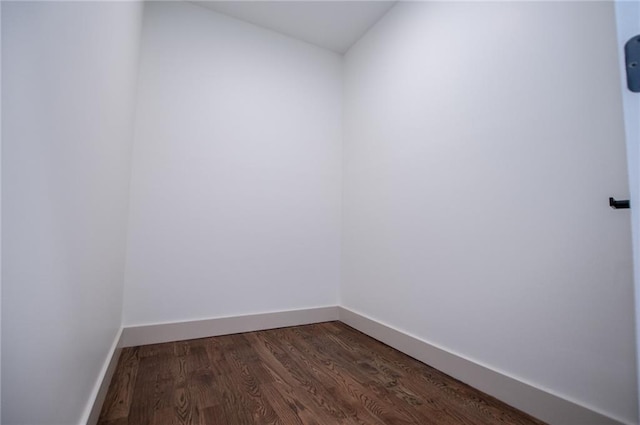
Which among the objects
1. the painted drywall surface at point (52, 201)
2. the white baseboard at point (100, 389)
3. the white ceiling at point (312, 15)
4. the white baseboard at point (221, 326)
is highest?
the white ceiling at point (312, 15)

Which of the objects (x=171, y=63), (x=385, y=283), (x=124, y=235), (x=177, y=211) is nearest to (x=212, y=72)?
(x=171, y=63)

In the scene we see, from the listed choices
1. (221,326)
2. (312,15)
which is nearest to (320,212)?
(221,326)

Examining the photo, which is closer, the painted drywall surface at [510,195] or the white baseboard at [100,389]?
the white baseboard at [100,389]

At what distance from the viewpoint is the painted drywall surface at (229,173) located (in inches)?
84.1

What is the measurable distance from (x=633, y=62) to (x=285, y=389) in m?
1.67

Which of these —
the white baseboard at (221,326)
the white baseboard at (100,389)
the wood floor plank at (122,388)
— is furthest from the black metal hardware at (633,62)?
the white baseboard at (221,326)

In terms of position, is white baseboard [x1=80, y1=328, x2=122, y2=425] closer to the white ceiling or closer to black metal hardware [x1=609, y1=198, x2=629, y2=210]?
black metal hardware [x1=609, y1=198, x2=629, y2=210]

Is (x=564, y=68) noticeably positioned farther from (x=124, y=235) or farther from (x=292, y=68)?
(x=124, y=235)

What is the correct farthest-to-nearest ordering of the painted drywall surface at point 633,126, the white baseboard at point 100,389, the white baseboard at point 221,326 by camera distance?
the white baseboard at point 221,326 < the white baseboard at point 100,389 < the painted drywall surface at point 633,126

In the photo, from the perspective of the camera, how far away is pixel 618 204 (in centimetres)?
107

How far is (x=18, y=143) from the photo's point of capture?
22.1 inches

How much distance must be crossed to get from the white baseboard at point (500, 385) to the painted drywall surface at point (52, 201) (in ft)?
5.61

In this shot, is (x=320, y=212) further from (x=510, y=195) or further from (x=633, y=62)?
(x=633, y=62)

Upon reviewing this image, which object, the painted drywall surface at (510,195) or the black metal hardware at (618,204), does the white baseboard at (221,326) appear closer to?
the painted drywall surface at (510,195)
